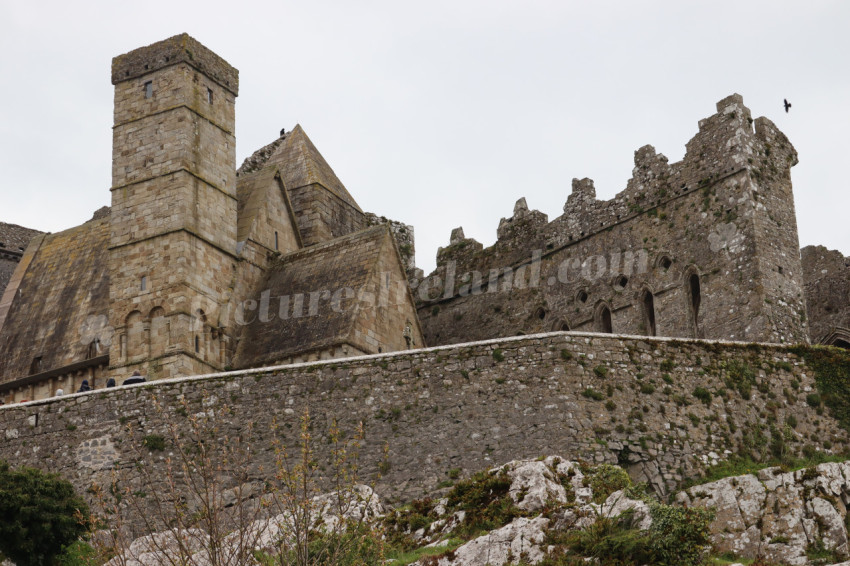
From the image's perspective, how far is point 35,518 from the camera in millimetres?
36844

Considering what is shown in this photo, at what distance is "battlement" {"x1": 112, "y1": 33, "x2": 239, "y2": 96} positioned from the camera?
5062cm

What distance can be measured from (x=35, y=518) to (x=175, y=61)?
18.1 metres

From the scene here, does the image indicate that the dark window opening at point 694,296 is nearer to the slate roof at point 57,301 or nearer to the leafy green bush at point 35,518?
the slate roof at point 57,301

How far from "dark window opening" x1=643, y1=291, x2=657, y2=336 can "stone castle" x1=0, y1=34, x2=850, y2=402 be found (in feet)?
0.16

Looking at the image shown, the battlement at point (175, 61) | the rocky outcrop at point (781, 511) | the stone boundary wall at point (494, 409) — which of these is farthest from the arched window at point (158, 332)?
the rocky outcrop at point (781, 511)

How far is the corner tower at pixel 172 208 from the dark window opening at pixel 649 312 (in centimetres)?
A: 1213

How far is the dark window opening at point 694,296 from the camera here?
4756cm

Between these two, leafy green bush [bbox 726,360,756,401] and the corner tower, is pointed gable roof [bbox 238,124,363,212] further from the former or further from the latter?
leafy green bush [bbox 726,360,756,401]

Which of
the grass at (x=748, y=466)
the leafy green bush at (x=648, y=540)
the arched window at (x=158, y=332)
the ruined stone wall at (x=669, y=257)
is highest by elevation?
the ruined stone wall at (x=669, y=257)

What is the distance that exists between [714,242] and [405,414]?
12.6m

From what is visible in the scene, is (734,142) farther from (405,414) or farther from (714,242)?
(405,414)

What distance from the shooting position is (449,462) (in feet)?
127

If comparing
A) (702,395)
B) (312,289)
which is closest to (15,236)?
(312,289)

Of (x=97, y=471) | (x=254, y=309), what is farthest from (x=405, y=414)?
(x=254, y=309)
